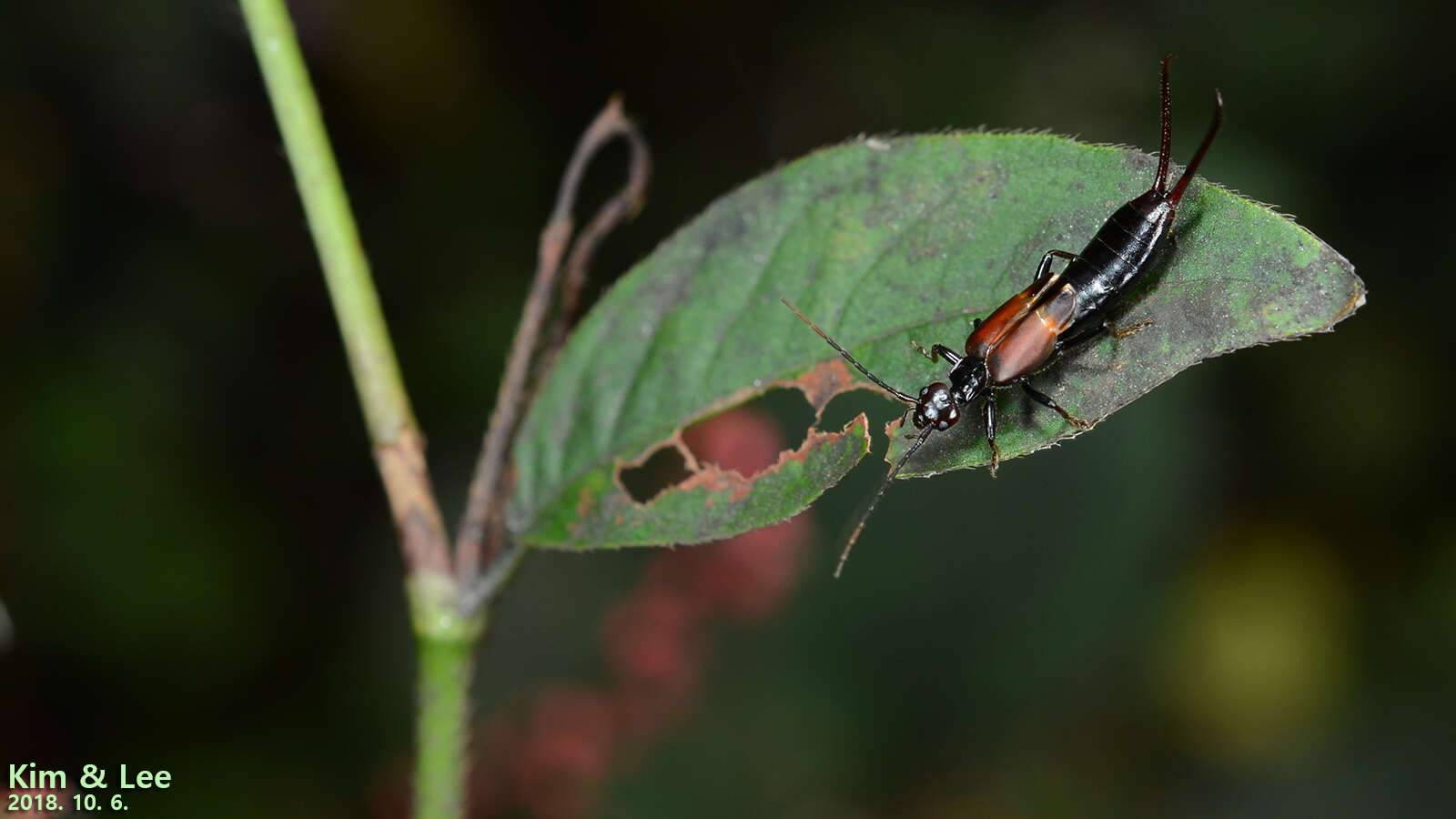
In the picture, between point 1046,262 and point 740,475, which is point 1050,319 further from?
point 740,475

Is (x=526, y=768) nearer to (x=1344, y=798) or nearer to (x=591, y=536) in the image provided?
(x=591, y=536)

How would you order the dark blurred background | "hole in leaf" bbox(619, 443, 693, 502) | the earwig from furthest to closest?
the dark blurred background < "hole in leaf" bbox(619, 443, 693, 502) < the earwig

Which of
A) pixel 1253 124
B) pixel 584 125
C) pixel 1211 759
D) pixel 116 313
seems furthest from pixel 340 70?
pixel 1211 759

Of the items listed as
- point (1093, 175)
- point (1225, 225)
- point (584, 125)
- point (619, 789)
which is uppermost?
point (584, 125)

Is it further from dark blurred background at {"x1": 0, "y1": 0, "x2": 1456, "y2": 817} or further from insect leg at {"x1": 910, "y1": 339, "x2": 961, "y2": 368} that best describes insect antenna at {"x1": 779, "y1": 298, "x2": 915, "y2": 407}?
dark blurred background at {"x1": 0, "y1": 0, "x2": 1456, "y2": 817}

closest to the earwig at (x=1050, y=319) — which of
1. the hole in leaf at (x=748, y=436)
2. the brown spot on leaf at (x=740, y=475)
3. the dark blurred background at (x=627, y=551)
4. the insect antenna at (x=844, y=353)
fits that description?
the insect antenna at (x=844, y=353)

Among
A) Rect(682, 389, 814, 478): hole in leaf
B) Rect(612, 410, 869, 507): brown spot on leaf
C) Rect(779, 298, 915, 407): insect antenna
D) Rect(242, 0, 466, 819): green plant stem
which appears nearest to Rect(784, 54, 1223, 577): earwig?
Rect(779, 298, 915, 407): insect antenna

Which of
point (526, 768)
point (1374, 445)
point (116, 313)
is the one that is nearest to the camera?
point (526, 768)
